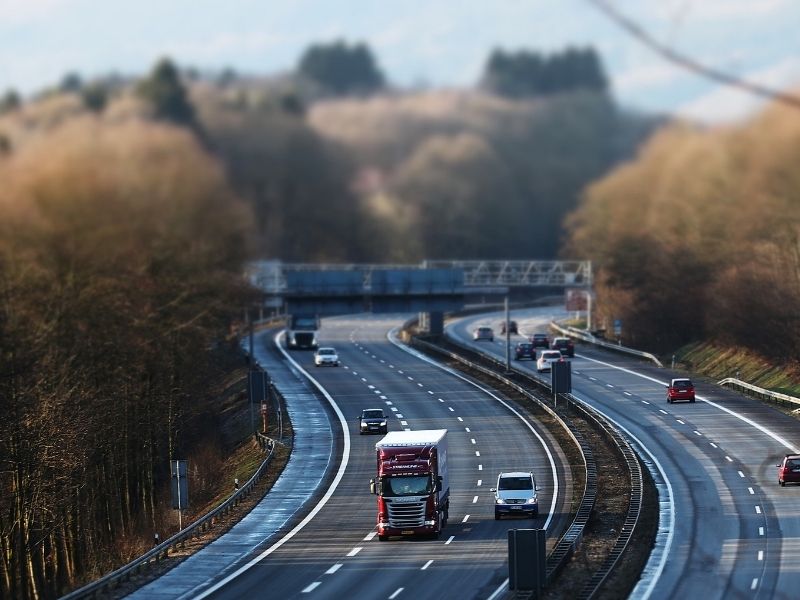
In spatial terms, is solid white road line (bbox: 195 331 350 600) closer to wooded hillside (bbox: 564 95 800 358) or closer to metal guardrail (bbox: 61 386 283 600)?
metal guardrail (bbox: 61 386 283 600)

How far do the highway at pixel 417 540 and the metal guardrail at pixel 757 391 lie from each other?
1601cm

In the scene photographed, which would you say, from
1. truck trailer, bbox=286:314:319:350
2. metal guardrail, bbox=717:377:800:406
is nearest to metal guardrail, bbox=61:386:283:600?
metal guardrail, bbox=717:377:800:406

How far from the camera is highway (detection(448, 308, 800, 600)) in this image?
37062 mm

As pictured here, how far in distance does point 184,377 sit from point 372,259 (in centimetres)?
3228

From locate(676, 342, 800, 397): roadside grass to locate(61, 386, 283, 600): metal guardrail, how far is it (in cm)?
3392

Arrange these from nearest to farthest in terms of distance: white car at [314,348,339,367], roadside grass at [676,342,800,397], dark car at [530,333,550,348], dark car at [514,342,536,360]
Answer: roadside grass at [676,342,800,397], white car at [314,348,339,367], dark car at [514,342,536,360], dark car at [530,333,550,348]

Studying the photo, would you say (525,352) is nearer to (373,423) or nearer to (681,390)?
(681,390)

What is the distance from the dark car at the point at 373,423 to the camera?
75.5m

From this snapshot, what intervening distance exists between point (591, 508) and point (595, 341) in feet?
249

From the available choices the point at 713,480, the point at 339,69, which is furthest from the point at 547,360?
the point at 339,69

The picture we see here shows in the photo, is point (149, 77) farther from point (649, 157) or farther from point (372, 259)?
point (372, 259)

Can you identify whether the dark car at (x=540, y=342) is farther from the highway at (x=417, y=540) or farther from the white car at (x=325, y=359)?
the white car at (x=325, y=359)

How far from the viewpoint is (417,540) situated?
148 ft

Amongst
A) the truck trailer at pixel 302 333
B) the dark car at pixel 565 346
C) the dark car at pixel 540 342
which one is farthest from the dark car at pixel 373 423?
the truck trailer at pixel 302 333
